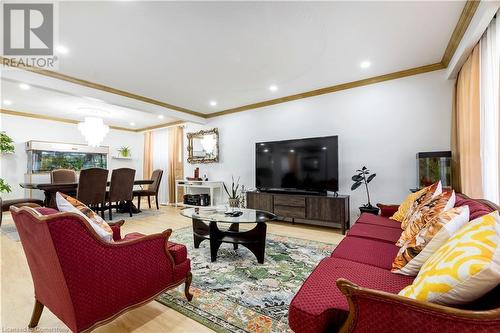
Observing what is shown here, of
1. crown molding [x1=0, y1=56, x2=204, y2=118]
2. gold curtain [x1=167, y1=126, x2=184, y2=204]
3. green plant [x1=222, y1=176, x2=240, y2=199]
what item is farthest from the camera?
gold curtain [x1=167, y1=126, x2=184, y2=204]

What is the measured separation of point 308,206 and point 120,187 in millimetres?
3844

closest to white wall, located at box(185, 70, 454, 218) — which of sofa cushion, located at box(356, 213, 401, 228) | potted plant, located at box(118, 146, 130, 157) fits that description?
sofa cushion, located at box(356, 213, 401, 228)

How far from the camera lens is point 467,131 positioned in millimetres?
2586

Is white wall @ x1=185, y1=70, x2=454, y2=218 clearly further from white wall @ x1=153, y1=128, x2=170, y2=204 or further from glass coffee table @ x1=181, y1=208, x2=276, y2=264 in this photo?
white wall @ x1=153, y1=128, x2=170, y2=204

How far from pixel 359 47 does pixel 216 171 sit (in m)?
3.99

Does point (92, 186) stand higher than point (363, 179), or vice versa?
point (363, 179)

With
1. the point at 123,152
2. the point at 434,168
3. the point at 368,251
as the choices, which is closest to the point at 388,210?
the point at 434,168

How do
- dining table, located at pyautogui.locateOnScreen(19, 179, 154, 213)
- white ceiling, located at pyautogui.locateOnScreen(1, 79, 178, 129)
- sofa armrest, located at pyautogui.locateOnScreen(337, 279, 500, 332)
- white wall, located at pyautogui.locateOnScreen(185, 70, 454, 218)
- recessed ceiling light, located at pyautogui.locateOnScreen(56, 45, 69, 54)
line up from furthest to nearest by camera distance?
1. white ceiling, located at pyautogui.locateOnScreen(1, 79, 178, 129)
2. dining table, located at pyautogui.locateOnScreen(19, 179, 154, 213)
3. white wall, located at pyautogui.locateOnScreen(185, 70, 454, 218)
4. recessed ceiling light, located at pyautogui.locateOnScreen(56, 45, 69, 54)
5. sofa armrest, located at pyautogui.locateOnScreen(337, 279, 500, 332)

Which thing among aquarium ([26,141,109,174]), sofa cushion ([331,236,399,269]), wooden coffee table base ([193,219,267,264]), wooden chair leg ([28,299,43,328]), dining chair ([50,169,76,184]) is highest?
aquarium ([26,141,109,174])

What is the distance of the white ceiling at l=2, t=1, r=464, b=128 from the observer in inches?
81.7

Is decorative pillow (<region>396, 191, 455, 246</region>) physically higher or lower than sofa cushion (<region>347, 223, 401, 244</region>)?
higher

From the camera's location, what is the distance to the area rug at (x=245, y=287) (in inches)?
59.2

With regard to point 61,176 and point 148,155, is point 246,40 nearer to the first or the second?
point 61,176

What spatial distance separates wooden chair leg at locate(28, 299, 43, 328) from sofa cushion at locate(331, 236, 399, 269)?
1.99m
